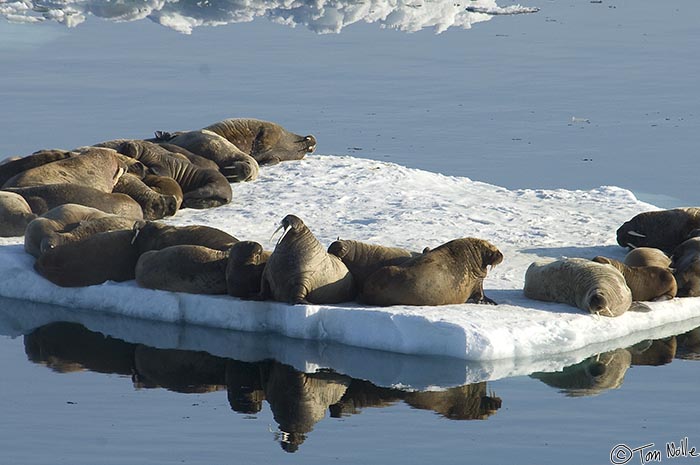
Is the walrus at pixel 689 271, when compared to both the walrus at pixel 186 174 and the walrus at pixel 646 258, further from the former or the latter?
the walrus at pixel 186 174

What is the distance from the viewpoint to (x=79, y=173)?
15.3 metres

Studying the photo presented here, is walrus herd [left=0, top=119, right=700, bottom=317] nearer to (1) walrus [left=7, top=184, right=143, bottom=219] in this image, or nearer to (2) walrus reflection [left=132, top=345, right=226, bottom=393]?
(1) walrus [left=7, top=184, right=143, bottom=219]

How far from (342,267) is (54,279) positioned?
270cm

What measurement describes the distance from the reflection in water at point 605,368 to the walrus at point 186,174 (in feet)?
18.9

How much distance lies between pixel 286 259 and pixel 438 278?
1.26 metres

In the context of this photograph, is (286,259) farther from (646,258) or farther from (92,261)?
(646,258)

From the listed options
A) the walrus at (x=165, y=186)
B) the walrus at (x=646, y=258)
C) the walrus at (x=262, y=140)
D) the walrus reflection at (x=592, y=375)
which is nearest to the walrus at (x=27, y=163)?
the walrus at (x=165, y=186)

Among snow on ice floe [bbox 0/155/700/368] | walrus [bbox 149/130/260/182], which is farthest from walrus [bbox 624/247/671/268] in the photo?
walrus [bbox 149/130/260/182]

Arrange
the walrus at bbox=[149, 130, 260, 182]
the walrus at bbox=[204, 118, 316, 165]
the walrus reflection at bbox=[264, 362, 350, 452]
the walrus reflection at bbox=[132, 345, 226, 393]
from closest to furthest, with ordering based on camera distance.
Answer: the walrus reflection at bbox=[264, 362, 350, 452] → the walrus reflection at bbox=[132, 345, 226, 393] → the walrus at bbox=[149, 130, 260, 182] → the walrus at bbox=[204, 118, 316, 165]

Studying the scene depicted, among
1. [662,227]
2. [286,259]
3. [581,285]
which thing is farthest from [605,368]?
[662,227]

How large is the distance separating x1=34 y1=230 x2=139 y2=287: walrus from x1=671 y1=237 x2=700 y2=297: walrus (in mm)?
4856

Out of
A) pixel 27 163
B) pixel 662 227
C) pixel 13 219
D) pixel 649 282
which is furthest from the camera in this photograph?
pixel 27 163

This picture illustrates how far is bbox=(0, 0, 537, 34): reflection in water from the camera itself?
3152cm

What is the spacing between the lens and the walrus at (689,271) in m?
12.7
